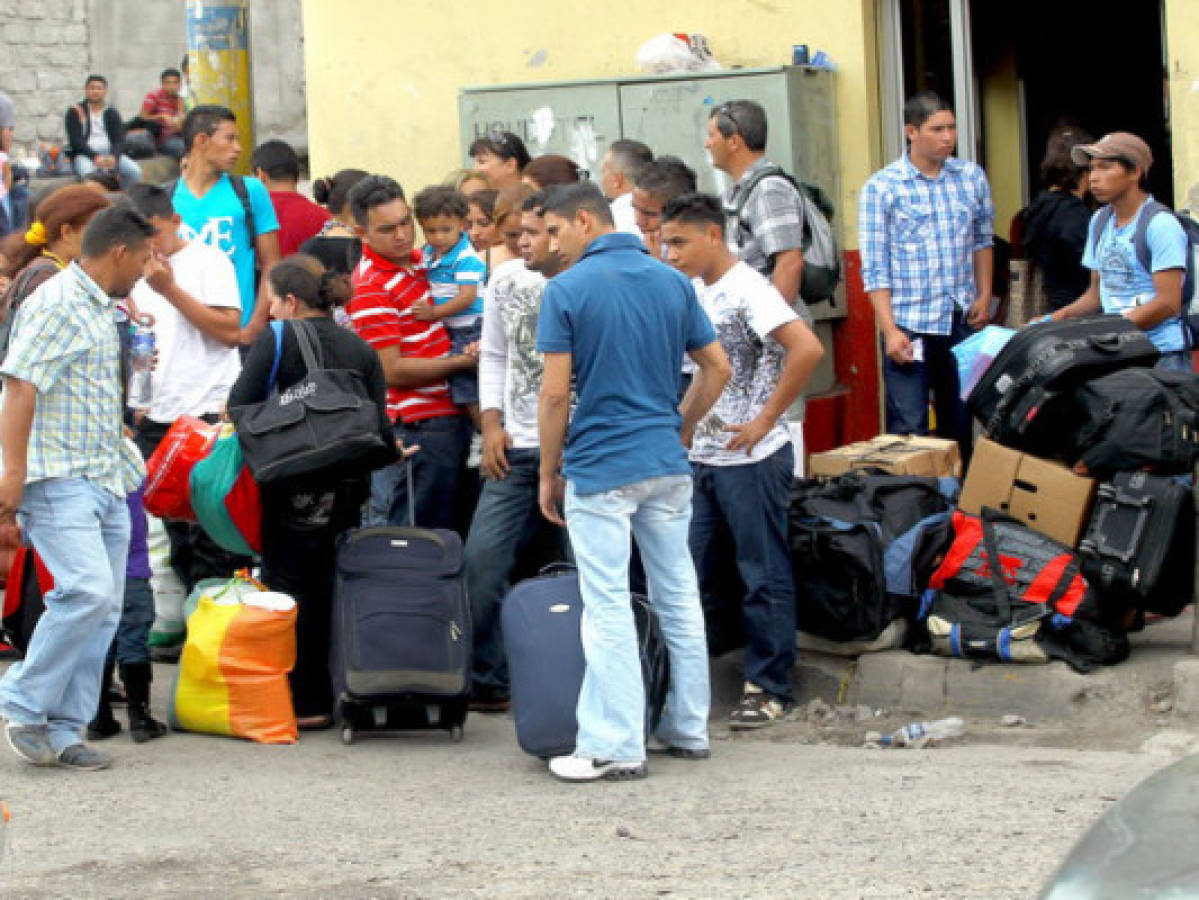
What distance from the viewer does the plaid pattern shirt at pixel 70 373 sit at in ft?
21.3

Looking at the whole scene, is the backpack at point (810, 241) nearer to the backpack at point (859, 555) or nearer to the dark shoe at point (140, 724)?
the backpack at point (859, 555)

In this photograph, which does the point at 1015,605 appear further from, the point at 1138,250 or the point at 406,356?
the point at 406,356

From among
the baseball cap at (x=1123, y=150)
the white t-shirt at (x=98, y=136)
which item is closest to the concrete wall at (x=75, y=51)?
the white t-shirt at (x=98, y=136)

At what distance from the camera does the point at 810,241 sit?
8477 millimetres

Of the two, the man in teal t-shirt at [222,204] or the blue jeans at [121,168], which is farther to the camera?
the blue jeans at [121,168]

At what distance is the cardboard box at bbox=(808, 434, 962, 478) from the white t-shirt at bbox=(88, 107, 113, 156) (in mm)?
14570

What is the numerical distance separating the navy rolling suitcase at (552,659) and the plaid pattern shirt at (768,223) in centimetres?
202

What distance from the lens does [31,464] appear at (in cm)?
653

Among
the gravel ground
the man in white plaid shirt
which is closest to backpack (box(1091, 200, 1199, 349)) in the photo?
the gravel ground

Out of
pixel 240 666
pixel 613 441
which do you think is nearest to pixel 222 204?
pixel 240 666

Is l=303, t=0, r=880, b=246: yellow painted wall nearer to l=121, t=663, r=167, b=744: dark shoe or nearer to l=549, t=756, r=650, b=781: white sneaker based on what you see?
l=549, t=756, r=650, b=781: white sneaker

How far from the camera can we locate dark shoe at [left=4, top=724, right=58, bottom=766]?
6.76 metres

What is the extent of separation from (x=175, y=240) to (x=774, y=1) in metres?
3.73

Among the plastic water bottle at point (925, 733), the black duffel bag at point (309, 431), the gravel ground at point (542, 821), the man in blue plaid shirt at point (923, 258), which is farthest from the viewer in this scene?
the man in blue plaid shirt at point (923, 258)
